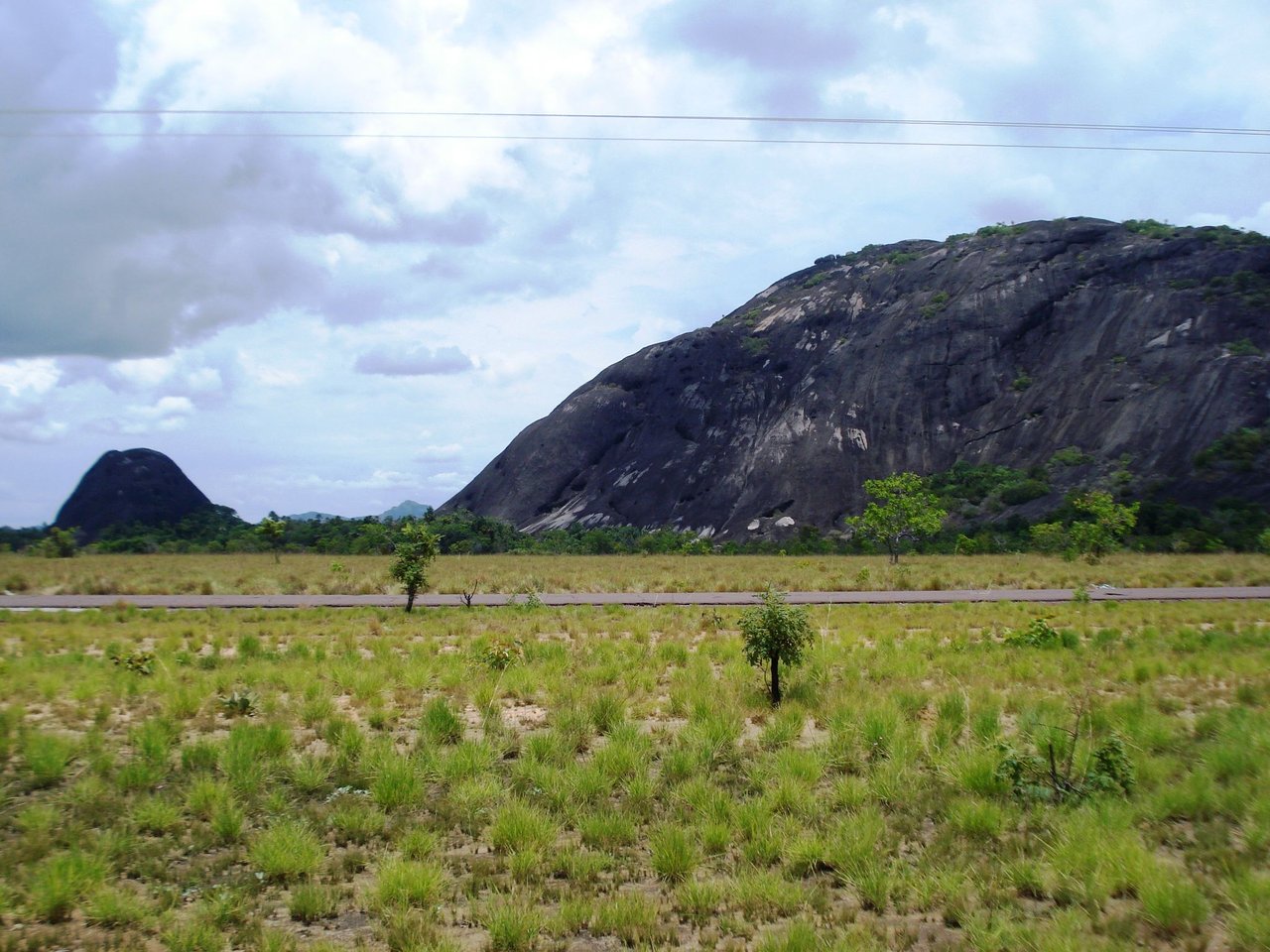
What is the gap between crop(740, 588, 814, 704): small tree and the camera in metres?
13.0

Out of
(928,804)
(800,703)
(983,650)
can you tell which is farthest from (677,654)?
(928,804)

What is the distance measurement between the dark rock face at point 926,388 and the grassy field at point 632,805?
6946 centimetres

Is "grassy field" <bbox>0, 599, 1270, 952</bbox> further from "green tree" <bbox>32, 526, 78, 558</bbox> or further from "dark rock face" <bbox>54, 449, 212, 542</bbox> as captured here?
"dark rock face" <bbox>54, 449, 212, 542</bbox>

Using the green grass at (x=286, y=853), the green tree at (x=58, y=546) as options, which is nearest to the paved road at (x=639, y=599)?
the green grass at (x=286, y=853)

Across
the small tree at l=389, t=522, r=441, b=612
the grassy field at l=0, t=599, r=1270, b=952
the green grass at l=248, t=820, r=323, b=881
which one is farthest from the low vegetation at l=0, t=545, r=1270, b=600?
the green grass at l=248, t=820, r=323, b=881

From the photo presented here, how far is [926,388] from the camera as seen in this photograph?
101 meters

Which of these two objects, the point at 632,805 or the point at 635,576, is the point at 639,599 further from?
the point at 632,805

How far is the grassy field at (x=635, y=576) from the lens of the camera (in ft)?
109

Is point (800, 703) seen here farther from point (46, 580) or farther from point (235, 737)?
point (46, 580)

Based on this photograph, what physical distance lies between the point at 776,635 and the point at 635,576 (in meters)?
29.4

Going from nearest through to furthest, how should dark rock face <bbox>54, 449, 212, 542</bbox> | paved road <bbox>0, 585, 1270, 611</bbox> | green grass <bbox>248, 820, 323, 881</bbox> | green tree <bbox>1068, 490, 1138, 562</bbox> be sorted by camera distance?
green grass <bbox>248, 820, 323, 881</bbox> < paved road <bbox>0, 585, 1270, 611</bbox> < green tree <bbox>1068, 490, 1138, 562</bbox> < dark rock face <bbox>54, 449, 212, 542</bbox>

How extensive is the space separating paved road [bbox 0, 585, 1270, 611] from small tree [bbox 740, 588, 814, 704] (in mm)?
12402

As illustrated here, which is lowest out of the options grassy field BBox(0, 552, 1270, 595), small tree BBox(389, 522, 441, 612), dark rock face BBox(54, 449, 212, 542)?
grassy field BBox(0, 552, 1270, 595)

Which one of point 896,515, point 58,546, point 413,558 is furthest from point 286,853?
point 58,546
